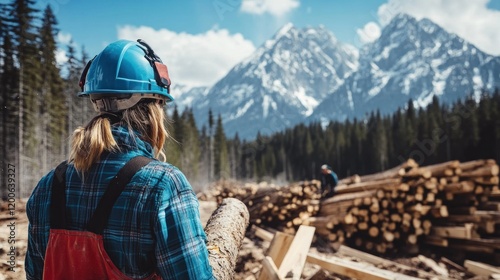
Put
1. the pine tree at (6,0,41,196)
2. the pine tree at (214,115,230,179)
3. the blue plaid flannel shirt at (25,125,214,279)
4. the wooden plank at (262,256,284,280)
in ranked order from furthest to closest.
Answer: the pine tree at (214,115,230,179) → the pine tree at (6,0,41,196) → the wooden plank at (262,256,284,280) → the blue plaid flannel shirt at (25,125,214,279)

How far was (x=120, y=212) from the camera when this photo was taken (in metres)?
1.59

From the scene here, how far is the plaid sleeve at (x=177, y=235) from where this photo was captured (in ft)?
5.20

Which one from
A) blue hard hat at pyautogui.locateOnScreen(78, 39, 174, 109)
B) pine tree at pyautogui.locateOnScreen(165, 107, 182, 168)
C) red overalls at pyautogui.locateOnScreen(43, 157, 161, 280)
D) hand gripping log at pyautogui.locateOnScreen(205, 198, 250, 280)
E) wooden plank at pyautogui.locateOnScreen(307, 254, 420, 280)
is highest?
pine tree at pyautogui.locateOnScreen(165, 107, 182, 168)

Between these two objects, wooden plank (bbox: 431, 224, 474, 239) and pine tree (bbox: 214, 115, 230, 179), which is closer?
wooden plank (bbox: 431, 224, 474, 239)

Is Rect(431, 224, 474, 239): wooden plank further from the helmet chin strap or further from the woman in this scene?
the helmet chin strap

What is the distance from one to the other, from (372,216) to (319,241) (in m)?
1.62

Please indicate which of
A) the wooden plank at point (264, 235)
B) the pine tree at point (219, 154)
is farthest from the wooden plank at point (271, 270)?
the pine tree at point (219, 154)

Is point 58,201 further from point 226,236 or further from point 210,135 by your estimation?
point 210,135

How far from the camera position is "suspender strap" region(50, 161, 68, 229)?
1.70 meters

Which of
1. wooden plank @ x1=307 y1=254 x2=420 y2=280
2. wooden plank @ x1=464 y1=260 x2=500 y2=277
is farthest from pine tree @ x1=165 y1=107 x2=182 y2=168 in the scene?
wooden plank @ x1=307 y1=254 x2=420 y2=280

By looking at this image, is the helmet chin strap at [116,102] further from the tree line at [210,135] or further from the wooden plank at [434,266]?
the wooden plank at [434,266]

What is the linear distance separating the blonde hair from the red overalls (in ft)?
0.52

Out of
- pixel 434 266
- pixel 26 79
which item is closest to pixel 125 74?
pixel 434 266

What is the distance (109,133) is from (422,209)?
8.81 metres
